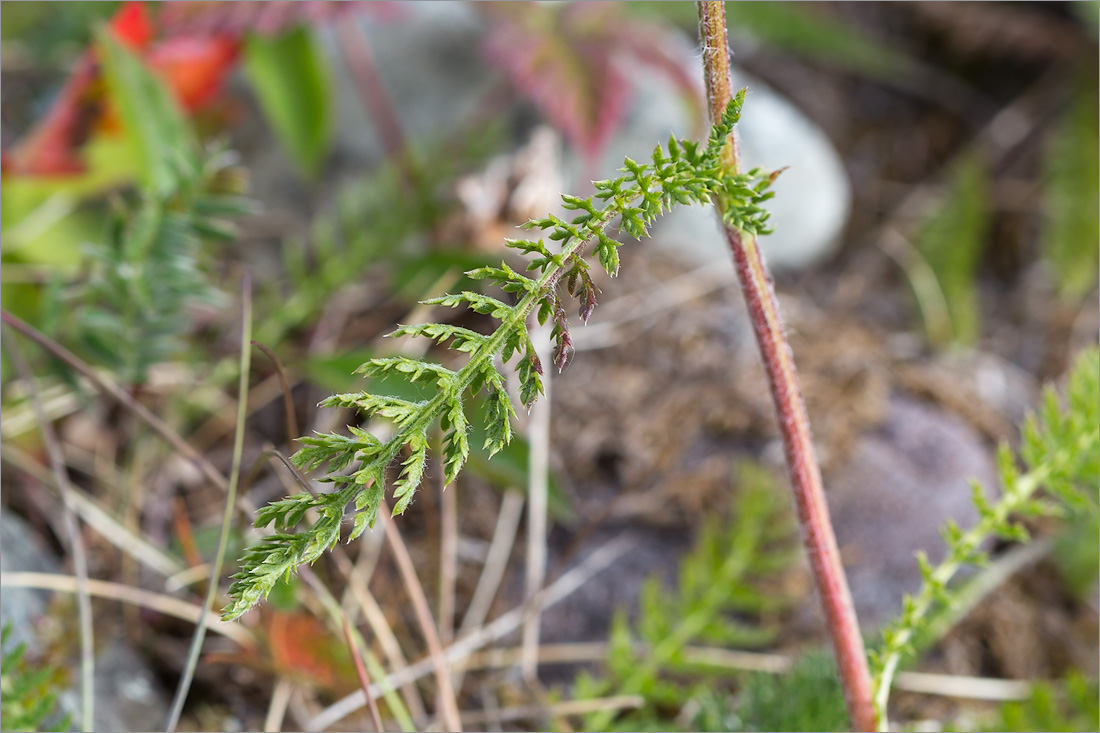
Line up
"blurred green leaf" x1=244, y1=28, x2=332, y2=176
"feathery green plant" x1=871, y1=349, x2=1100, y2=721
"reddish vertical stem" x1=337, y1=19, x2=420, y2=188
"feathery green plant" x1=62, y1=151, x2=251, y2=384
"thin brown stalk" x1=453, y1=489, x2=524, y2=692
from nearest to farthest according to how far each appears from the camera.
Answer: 1. "feathery green plant" x1=871, y1=349, x2=1100, y2=721
2. "feathery green plant" x1=62, y1=151, x2=251, y2=384
3. "thin brown stalk" x1=453, y1=489, x2=524, y2=692
4. "blurred green leaf" x1=244, y1=28, x2=332, y2=176
5. "reddish vertical stem" x1=337, y1=19, x2=420, y2=188

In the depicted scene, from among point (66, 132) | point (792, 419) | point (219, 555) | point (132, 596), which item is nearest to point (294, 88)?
point (66, 132)

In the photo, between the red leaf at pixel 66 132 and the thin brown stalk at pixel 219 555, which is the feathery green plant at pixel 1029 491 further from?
the red leaf at pixel 66 132

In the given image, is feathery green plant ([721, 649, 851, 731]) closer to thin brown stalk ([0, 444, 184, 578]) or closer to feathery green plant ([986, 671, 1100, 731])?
feathery green plant ([986, 671, 1100, 731])

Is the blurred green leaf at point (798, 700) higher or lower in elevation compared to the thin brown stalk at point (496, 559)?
lower

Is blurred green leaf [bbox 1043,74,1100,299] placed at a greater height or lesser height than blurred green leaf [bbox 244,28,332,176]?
lesser

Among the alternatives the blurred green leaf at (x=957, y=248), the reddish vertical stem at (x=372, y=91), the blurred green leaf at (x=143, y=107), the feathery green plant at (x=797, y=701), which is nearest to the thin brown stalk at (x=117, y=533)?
the blurred green leaf at (x=143, y=107)

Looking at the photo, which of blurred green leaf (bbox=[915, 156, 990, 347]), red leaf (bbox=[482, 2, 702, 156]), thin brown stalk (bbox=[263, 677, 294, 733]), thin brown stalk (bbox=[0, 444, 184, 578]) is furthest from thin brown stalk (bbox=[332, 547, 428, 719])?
blurred green leaf (bbox=[915, 156, 990, 347])

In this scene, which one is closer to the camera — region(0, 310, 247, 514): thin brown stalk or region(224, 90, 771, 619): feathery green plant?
region(224, 90, 771, 619): feathery green plant

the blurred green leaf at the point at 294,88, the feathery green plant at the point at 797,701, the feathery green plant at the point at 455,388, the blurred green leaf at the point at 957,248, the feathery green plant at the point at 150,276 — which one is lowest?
the feathery green plant at the point at 797,701
